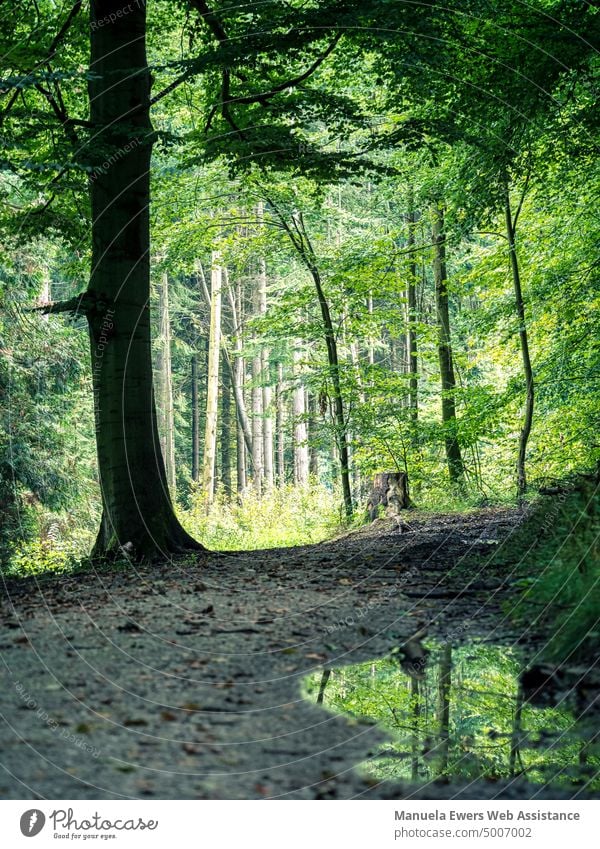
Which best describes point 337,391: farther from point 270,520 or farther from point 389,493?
point 270,520

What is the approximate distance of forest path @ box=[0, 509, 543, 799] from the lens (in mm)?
2641

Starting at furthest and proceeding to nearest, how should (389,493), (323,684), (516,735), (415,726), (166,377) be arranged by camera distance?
(166,377) → (389,493) → (323,684) → (415,726) → (516,735)

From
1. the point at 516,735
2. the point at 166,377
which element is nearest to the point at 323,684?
the point at 516,735

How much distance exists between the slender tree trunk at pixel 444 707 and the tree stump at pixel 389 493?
8639mm

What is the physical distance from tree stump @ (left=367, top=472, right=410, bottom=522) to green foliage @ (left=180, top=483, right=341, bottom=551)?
106 centimetres

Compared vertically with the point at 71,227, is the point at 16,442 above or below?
below

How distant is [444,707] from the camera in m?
3.46

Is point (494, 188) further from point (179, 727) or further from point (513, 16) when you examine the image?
point (179, 727)

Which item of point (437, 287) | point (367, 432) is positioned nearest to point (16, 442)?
point (367, 432)

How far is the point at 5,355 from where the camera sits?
1505cm

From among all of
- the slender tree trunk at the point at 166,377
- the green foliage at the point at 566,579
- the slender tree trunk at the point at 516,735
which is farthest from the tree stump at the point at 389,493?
the slender tree trunk at the point at 166,377

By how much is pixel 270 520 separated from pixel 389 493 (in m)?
5.66

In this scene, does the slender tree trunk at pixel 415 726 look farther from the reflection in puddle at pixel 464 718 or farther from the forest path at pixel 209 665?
the forest path at pixel 209 665

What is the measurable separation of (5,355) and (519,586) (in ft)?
41.3
